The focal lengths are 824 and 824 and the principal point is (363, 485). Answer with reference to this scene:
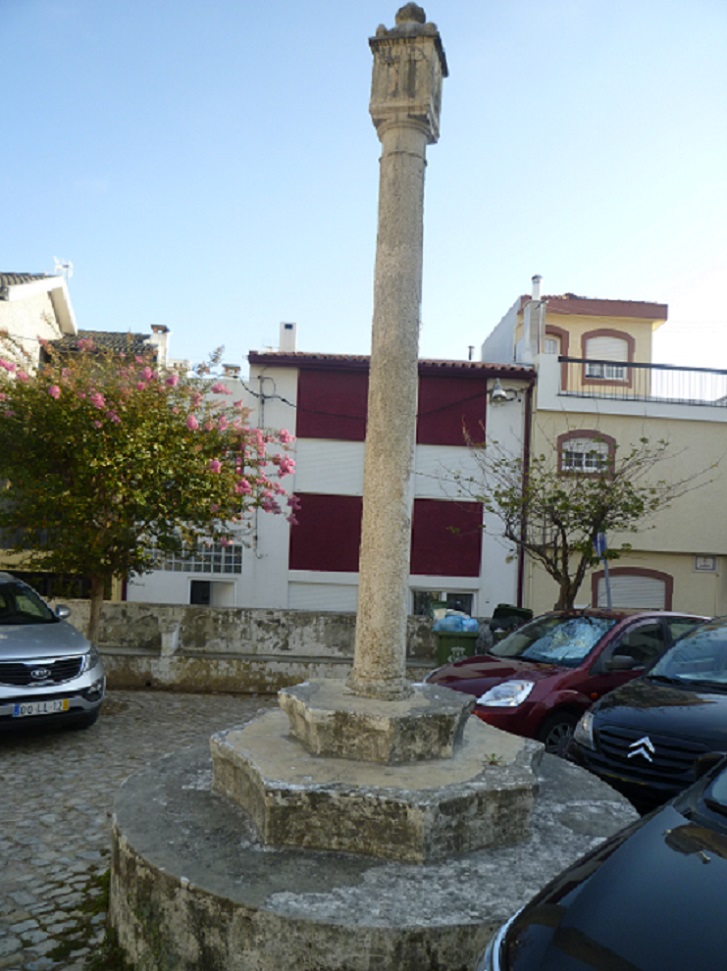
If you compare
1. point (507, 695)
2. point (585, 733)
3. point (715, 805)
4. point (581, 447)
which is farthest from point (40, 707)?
point (581, 447)

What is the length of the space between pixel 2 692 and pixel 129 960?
482cm

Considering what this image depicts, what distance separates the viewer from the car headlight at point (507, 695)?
7.26 m

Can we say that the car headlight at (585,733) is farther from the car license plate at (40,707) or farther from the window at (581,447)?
the window at (581,447)

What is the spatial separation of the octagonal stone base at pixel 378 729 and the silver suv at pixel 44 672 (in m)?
4.27

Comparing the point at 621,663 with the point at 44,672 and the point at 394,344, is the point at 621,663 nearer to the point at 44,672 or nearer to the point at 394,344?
the point at 394,344

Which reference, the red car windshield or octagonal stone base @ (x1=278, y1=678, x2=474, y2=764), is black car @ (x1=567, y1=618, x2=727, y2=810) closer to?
the red car windshield

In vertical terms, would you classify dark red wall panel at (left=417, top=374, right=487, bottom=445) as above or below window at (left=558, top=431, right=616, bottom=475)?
above

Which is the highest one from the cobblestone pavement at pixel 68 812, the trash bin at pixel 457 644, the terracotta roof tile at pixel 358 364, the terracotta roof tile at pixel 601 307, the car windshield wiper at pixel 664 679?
the terracotta roof tile at pixel 601 307

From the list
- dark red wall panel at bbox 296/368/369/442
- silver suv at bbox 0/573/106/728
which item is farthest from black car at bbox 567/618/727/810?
dark red wall panel at bbox 296/368/369/442

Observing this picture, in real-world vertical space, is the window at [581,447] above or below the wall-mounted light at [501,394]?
below

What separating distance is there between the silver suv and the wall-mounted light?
1264 cm

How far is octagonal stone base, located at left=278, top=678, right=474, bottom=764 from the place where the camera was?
438 centimetres

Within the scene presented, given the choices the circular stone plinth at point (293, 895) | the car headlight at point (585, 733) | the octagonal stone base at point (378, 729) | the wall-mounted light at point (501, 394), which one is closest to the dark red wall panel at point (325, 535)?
the wall-mounted light at point (501, 394)

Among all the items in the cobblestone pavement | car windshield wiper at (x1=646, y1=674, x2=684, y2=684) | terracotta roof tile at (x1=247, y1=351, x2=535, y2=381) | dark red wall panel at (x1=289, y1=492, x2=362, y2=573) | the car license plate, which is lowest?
the cobblestone pavement
